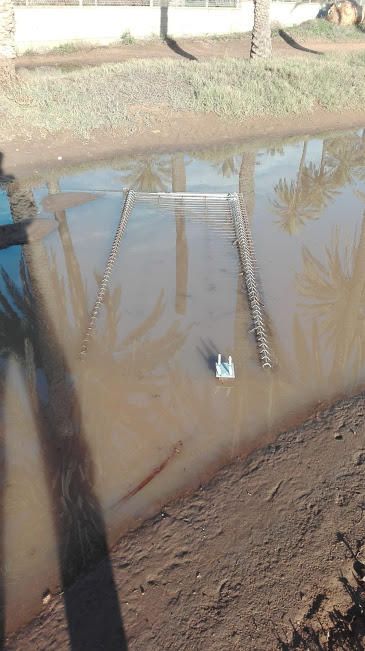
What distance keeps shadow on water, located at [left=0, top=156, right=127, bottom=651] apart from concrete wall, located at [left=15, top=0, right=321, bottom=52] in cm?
1989

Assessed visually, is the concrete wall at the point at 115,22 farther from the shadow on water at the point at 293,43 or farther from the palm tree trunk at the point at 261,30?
the palm tree trunk at the point at 261,30

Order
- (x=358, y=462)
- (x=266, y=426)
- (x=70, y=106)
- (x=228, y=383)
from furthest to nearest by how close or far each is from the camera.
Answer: (x=70, y=106) → (x=228, y=383) → (x=266, y=426) → (x=358, y=462)

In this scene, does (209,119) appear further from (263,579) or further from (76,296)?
(263,579)

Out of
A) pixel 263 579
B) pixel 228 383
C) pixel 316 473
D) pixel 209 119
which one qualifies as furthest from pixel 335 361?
pixel 209 119

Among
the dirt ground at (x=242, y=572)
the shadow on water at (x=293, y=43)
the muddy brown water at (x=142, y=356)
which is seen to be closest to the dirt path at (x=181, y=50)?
the shadow on water at (x=293, y=43)

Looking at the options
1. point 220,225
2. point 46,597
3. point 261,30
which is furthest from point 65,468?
point 261,30

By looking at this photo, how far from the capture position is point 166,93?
14.8 meters

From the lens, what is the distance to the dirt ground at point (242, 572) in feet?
10.2

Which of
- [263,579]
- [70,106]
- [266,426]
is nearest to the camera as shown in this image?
[263,579]

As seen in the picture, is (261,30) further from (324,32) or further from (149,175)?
(324,32)

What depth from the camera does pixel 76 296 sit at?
21.8ft

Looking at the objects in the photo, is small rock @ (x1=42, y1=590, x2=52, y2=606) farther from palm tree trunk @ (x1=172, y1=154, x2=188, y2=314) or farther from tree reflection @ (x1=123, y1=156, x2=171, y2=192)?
tree reflection @ (x1=123, y1=156, x2=171, y2=192)

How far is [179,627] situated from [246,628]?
41cm

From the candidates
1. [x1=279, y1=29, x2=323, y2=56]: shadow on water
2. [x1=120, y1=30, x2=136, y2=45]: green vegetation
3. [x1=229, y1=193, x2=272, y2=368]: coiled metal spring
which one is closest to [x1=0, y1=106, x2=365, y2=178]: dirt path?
[x1=229, y1=193, x2=272, y2=368]: coiled metal spring
